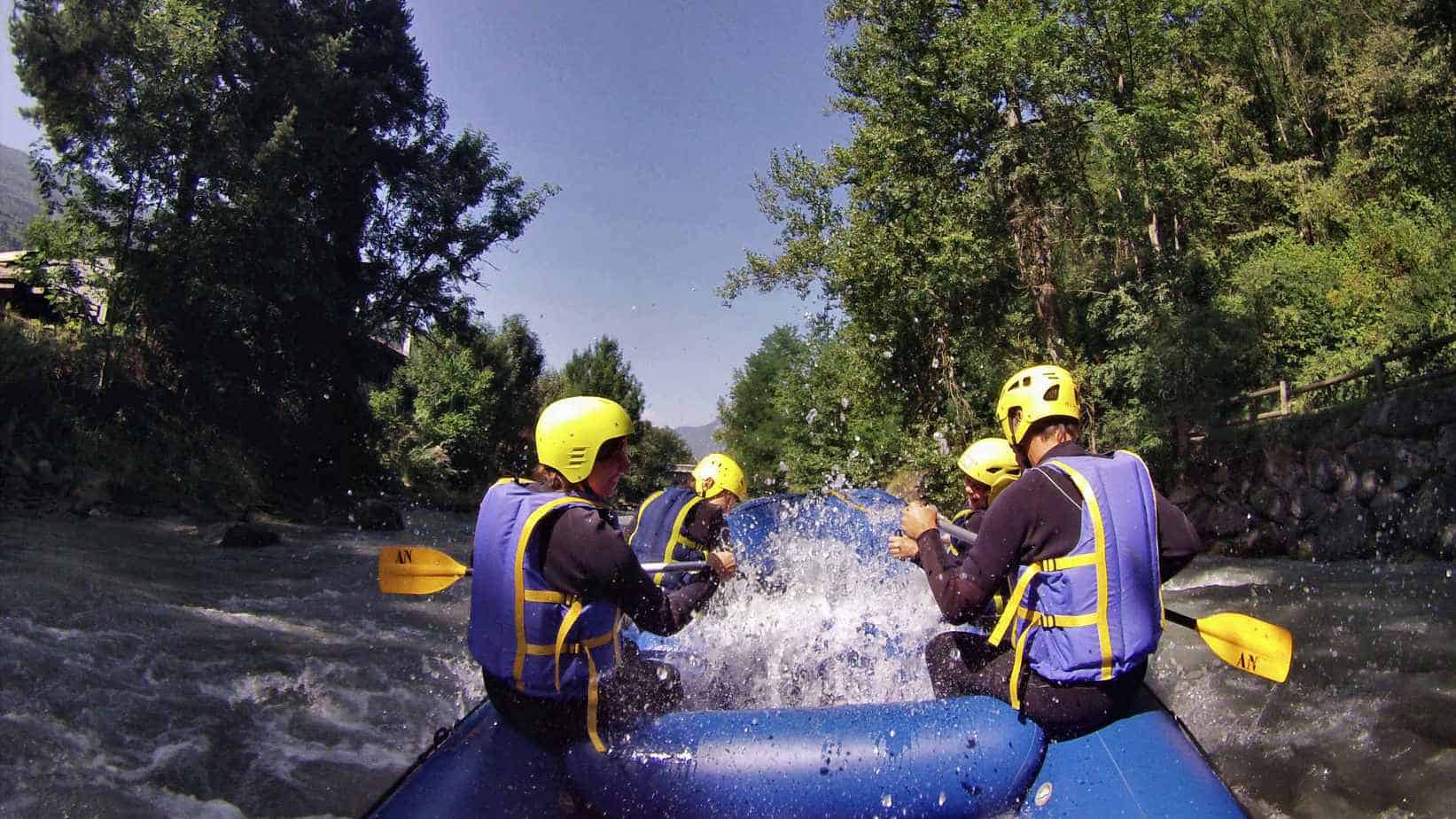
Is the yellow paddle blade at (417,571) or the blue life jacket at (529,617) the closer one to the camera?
the blue life jacket at (529,617)

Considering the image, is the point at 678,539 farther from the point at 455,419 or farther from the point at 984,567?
the point at 455,419

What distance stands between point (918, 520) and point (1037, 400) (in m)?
0.56

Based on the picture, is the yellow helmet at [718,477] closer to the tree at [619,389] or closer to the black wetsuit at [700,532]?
the black wetsuit at [700,532]

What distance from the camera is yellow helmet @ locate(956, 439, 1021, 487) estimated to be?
4.44 metres

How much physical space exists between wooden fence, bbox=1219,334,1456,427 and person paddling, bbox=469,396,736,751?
1178 cm

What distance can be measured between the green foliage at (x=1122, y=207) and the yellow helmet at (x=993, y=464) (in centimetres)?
1076

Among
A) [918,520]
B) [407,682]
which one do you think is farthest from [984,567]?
[407,682]

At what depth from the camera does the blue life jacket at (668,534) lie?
15.9 ft

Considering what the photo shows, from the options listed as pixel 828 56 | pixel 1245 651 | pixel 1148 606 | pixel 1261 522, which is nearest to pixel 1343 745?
pixel 1245 651

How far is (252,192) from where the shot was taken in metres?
16.3

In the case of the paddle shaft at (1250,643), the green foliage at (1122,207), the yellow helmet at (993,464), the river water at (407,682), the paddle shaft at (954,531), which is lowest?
the river water at (407,682)

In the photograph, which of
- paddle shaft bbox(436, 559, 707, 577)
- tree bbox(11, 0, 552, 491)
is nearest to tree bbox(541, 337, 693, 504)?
tree bbox(11, 0, 552, 491)

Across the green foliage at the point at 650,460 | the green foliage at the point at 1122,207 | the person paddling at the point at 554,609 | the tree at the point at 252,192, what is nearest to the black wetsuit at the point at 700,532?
the person paddling at the point at 554,609

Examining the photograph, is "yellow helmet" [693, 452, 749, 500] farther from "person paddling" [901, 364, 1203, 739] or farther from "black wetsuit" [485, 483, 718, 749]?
"person paddling" [901, 364, 1203, 739]
